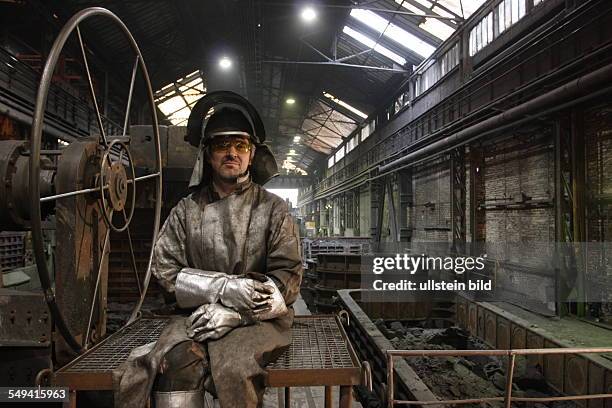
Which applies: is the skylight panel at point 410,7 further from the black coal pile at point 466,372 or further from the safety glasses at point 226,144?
the safety glasses at point 226,144

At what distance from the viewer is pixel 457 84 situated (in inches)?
477

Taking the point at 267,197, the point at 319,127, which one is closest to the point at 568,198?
the point at 267,197

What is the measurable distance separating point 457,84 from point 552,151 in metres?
4.63

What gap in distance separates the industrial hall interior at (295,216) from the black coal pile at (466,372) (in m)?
0.05

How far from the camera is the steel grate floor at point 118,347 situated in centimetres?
196

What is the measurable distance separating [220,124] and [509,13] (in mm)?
9784

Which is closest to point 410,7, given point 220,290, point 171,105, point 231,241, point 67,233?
point 231,241

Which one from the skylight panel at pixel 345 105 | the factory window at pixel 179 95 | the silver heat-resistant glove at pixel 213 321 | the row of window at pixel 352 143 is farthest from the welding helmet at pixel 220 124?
the row of window at pixel 352 143

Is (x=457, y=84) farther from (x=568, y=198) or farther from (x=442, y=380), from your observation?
(x=442, y=380)

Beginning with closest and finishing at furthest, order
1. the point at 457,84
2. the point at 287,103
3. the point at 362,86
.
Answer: the point at 457,84
the point at 362,86
the point at 287,103

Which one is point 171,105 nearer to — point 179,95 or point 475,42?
point 179,95

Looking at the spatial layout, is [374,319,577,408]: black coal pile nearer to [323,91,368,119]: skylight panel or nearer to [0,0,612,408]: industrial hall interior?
[0,0,612,408]: industrial hall interior

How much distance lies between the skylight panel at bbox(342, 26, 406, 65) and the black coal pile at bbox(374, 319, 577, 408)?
11.2 meters

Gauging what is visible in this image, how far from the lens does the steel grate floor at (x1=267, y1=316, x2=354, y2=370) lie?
2012mm
